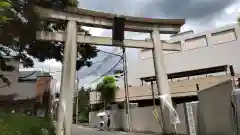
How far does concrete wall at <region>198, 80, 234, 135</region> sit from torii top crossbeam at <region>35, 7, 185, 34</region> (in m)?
5.95

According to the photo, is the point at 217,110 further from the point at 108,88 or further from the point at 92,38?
the point at 108,88

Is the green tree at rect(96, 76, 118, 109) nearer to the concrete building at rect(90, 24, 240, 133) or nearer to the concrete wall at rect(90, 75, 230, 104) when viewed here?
the concrete building at rect(90, 24, 240, 133)

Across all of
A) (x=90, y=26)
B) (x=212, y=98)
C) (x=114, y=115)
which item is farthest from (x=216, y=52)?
(x=212, y=98)

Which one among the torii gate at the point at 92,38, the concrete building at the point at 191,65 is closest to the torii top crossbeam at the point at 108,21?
the torii gate at the point at 92,38

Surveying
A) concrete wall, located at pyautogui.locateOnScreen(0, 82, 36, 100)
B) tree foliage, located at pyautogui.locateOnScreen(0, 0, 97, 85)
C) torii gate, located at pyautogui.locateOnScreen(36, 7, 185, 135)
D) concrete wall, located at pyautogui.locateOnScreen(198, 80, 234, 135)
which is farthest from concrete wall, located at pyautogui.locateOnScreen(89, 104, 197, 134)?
concrete wall, located at pyautogui.locateOnScreen(0, 82, 36, 100)

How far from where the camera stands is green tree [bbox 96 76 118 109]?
106ft

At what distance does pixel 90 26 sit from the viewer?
14875mm

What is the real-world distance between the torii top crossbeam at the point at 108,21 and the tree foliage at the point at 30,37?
18.3 inches

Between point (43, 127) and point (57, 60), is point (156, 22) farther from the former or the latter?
point (43, 127)

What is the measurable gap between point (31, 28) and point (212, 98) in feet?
23.7

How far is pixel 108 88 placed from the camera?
32.7 m

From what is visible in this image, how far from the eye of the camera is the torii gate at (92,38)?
42.2 ft

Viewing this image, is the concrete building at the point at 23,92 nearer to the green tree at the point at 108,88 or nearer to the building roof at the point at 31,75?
the building roof at the point at 31,75

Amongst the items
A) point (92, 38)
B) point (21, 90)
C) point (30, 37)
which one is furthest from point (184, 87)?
point (30, 37)
